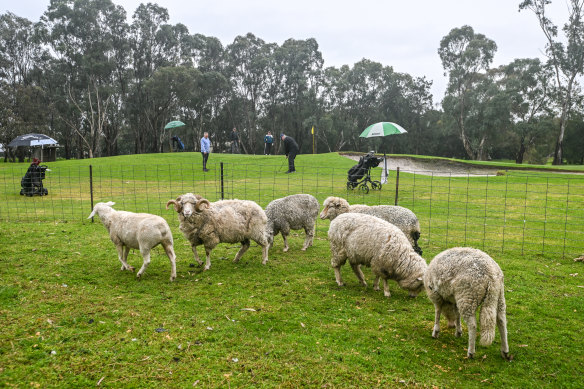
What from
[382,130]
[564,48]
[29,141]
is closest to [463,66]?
[564,48]

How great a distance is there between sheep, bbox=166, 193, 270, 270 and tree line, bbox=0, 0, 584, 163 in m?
45.3

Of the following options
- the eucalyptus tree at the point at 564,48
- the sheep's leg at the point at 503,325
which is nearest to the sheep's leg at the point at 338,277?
the sheep's leg at the point at 503,325

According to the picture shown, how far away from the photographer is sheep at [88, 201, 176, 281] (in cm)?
623

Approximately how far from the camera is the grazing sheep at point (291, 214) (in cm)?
827

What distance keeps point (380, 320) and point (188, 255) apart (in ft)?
15.0

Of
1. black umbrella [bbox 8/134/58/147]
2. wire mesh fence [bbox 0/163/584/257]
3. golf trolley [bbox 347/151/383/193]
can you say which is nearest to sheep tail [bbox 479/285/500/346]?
wire mesh fence [bbox 0/163/584/257]

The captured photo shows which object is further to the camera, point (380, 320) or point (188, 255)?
point (188, 255)

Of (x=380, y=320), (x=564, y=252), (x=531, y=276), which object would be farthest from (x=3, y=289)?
(x=564, y=252)

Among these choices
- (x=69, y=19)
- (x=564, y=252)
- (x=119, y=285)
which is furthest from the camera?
(x=69, y=19)

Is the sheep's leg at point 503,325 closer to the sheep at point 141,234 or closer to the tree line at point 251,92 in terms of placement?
the sheep at point 141,234

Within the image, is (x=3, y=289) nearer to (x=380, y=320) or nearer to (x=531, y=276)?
(x=380, y=320)

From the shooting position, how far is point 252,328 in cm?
472

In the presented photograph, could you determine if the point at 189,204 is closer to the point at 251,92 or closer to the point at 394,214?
the point at 394,214

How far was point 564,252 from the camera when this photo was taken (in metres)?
8.60
